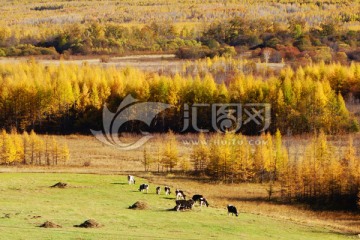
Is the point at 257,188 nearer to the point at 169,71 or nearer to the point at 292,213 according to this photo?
the point at 292,213

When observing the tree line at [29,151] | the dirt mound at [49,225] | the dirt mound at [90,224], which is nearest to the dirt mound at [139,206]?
the dirt mound at [90,224]

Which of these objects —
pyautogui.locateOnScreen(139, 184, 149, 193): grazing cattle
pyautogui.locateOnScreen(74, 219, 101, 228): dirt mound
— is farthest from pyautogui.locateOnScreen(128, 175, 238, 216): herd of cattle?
pyautogui.locateOnScreen(74, 219, 101, 228): dirt mound

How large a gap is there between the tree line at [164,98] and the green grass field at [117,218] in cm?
2942

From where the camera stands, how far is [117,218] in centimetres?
3203

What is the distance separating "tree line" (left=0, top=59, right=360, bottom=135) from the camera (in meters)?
68.9

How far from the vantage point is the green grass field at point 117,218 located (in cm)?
2824

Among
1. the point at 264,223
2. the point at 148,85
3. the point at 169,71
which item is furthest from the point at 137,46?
the point at 264,223

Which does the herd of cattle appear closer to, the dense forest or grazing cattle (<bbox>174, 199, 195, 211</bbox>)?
grazing cattle (<bbox>174, 199, 195, 211</bbox>)

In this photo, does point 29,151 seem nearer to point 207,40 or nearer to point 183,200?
point 183,200

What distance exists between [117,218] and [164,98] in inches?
1704

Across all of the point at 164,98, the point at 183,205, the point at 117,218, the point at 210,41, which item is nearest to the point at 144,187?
the point at 183,205

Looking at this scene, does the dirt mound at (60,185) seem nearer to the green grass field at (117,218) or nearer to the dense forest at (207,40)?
the green grass field at (117,218)

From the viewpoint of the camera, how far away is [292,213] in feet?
125

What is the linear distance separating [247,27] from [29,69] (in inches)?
2622
